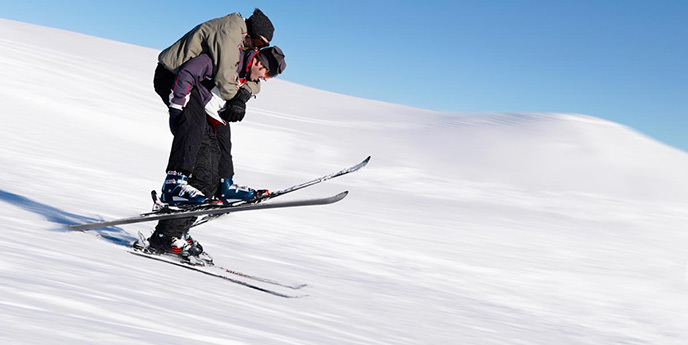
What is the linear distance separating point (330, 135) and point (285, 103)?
670cm

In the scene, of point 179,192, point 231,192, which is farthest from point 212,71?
point 231,192

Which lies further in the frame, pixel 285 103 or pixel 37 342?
pixel 285 103

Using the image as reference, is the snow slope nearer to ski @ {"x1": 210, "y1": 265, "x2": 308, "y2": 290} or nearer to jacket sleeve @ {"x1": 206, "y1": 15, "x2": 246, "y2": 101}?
ski @ {"x1": 210, "y1": 265, "x2": 308, "y2": 290}

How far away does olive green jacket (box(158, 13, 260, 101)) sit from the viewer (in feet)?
13.5

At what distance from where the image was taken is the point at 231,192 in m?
4.77

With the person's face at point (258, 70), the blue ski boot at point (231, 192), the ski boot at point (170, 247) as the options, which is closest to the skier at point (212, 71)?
the person's face at point (258, 70)

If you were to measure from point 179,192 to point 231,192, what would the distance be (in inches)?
24.5

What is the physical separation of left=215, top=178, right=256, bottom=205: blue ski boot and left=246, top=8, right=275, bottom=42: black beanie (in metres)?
1.12

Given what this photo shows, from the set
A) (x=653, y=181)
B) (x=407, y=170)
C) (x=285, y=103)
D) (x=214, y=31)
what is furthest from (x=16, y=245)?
(x=285, y=103)

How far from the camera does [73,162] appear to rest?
841cm

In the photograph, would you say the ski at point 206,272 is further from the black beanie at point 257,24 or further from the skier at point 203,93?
the black beanie at point 257,24

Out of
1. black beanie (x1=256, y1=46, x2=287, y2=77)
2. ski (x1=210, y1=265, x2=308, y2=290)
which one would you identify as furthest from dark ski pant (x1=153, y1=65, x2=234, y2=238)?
black beanie (x1=256, y1=46, x2=287, y2=77)

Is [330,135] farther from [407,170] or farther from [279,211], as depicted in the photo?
[279,211]

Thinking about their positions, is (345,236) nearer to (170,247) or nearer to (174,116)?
(170,247)
